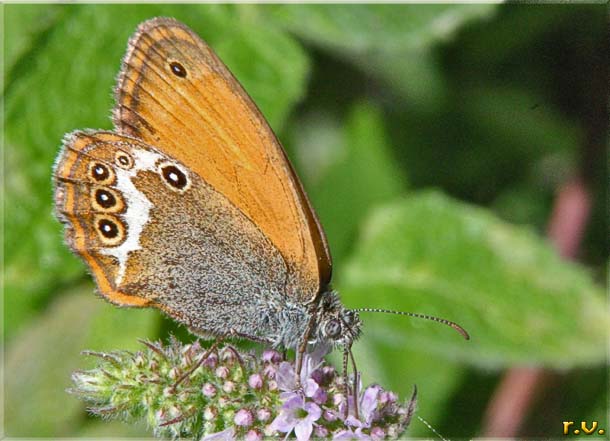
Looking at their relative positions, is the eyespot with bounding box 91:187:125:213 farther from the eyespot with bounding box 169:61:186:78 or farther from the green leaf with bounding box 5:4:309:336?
the green leaf with bounding box 5:4:309:336

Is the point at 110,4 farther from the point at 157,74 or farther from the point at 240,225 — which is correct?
the point at 240,225

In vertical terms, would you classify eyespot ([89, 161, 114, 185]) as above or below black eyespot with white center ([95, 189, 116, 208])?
above

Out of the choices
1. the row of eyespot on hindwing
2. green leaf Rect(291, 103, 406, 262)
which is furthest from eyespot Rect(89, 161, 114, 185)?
green leaf Rect(291, 103, 406, 262)

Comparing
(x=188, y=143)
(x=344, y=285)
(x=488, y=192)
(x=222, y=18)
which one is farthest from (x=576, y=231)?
(x=188, y=143)

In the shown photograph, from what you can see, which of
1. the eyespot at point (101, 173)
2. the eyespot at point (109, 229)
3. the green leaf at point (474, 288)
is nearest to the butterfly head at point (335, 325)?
the eyespot at point (109, 229)

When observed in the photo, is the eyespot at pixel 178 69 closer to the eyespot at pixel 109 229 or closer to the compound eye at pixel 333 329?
the eyespot at pixel 109 229
